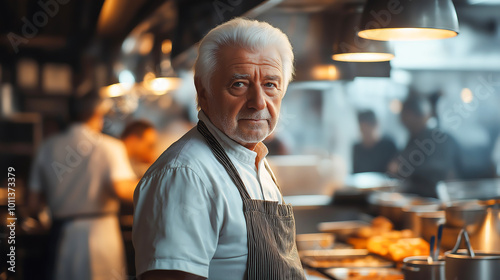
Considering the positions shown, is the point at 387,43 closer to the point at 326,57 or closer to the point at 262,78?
the point at 326,57

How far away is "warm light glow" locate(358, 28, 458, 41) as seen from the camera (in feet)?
7.12

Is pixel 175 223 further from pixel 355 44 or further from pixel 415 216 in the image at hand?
pixel 415 216

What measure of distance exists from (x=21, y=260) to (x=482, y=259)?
15.0 ft

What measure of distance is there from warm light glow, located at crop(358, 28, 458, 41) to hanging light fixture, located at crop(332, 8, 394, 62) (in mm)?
111

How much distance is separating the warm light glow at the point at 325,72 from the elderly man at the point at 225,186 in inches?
58.9

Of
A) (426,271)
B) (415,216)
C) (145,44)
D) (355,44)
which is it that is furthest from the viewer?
(145,44)

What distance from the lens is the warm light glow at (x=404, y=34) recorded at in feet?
7.12

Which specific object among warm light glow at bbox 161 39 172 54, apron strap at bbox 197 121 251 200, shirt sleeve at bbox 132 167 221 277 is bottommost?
shirt sleeve at bbox 132 167 221 277

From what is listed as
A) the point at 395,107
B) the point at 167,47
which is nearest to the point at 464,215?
the point at 167,47

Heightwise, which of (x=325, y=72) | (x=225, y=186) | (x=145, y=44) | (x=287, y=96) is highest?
(x=145, y=44)

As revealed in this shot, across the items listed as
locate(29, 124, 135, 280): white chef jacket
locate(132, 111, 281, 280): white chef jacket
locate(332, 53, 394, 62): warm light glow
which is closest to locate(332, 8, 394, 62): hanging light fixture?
locate(332, 53, 394, 62): warm light glow

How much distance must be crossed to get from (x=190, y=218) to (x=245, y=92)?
1.40 feet

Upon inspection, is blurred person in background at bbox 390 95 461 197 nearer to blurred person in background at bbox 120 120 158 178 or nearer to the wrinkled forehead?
blurred person in background at bbox 120 120 158 178

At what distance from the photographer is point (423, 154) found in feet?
21.8
